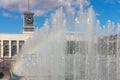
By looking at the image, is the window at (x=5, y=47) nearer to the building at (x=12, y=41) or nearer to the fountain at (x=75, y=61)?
the building at (x=12, y=41)

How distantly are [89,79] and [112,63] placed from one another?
11.1 ft

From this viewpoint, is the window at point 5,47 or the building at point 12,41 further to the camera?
the window at point 5,47

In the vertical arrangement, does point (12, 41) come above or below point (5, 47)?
above

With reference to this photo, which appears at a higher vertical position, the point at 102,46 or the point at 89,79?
the point at 102,46

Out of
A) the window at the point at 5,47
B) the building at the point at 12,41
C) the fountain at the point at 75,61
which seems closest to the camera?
the fountain at the point at 75,61

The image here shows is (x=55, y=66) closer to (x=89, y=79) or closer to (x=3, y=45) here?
(x=89, y=79)

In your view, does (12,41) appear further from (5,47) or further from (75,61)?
(75,61)

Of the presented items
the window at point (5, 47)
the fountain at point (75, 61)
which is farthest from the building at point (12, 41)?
the fountain at point (75, 61)

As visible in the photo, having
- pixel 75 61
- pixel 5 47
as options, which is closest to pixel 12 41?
pixel 5 47

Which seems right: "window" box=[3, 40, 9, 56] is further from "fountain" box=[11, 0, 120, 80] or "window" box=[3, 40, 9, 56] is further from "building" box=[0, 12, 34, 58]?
"fountain" box=[11, 0, 120, 80]

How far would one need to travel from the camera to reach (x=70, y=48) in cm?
2638

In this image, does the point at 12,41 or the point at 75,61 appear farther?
the point at 12,41

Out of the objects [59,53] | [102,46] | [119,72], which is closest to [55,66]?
[59,53]

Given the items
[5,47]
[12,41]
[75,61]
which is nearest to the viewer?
[75,61]
